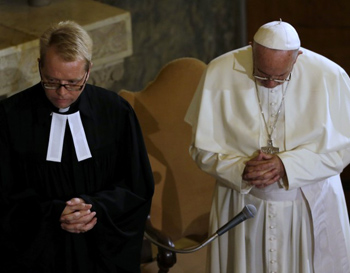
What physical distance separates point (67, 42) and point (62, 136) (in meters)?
0.46

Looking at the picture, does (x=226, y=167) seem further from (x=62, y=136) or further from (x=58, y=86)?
(x=58, y=86)

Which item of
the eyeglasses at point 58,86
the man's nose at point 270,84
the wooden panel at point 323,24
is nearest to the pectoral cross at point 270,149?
the man's nose at point 270,84

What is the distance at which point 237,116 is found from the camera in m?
4.46

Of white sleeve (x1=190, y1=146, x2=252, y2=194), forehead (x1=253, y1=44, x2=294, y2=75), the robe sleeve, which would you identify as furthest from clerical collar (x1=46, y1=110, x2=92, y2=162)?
forehead (x1=253, y1=44, x2=294, y2=75)

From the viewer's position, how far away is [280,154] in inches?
169

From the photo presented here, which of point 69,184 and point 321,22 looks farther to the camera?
point 321,22

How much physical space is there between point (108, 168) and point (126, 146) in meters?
0.13

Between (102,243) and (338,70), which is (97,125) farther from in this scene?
(338,70)

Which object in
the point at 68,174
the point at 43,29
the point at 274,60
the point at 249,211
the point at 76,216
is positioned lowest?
the point at 249,211

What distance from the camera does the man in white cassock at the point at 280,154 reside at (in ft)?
14.1

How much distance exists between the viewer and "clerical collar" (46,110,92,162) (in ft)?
13.0

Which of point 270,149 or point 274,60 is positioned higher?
point 274,60

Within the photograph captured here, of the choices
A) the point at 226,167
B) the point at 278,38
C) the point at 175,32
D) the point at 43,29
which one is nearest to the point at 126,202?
the point at 226,167

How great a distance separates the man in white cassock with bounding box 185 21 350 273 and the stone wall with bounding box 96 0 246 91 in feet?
7.10
